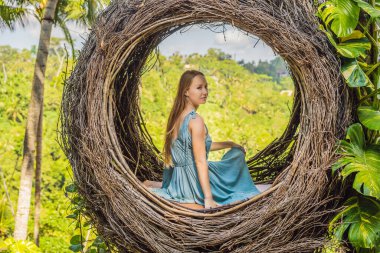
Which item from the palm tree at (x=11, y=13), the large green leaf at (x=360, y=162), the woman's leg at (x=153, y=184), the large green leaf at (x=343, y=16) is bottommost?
the woman's leg at (x=153, y=184)

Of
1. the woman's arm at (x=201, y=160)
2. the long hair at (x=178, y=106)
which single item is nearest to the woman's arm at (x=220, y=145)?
the long hair at (x=178, y=106)

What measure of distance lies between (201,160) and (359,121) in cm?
85

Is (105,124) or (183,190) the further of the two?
(183,190)

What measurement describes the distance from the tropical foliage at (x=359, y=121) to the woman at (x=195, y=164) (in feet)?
2.03

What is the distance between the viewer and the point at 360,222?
2.57 meters

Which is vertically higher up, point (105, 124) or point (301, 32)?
point (301, 32)

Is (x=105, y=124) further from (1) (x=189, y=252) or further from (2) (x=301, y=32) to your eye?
(2) (x=301, y=32)

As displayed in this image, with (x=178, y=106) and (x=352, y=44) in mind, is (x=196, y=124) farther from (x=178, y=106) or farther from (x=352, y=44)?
(x=352, y=44)

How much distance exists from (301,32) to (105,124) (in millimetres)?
1069

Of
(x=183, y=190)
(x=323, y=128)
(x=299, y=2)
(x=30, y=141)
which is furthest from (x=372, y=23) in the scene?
(x=30, y=141)

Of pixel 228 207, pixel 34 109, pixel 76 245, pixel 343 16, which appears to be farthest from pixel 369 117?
pixel 34 109

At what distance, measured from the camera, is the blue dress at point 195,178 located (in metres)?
3.05

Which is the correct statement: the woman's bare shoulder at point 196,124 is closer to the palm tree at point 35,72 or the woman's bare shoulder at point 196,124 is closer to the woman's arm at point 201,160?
the woman's arm at point 201,160

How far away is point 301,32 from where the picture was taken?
2.58 meters
